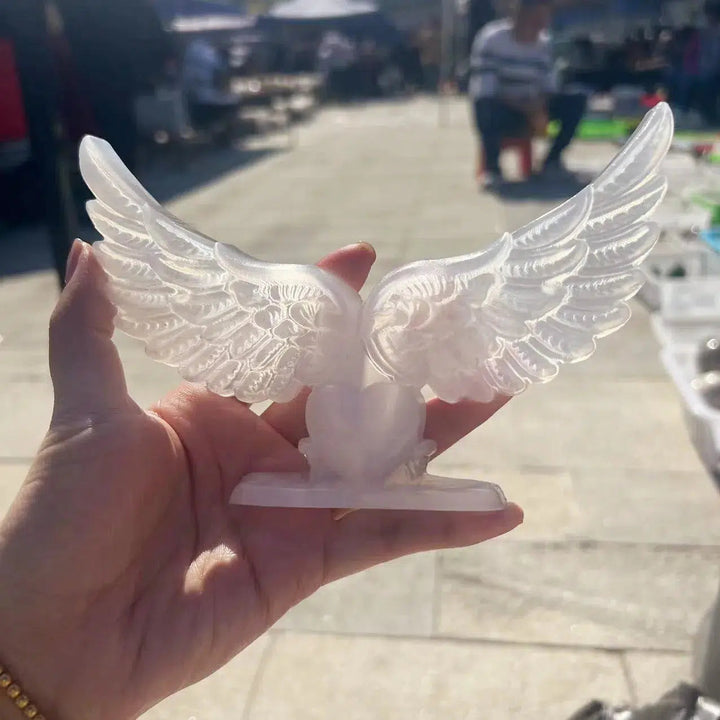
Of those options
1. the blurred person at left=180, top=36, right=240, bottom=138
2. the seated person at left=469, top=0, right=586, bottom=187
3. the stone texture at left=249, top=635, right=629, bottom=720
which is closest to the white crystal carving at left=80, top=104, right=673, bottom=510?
the stone texture at left=249, top=635, right=629, bottom=720

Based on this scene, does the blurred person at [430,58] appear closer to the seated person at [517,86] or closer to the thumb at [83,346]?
the seated person at [517,86]

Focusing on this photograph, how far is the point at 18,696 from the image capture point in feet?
4.42

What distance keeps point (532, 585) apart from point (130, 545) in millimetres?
1320

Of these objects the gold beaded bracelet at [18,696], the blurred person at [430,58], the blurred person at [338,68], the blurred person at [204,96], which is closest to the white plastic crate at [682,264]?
the gold beaded bracelet at [18,696]

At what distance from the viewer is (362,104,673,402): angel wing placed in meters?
1.44

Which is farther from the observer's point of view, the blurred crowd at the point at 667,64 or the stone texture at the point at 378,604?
the blurred crowd at the point at 667,64

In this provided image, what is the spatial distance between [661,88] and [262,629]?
40.7 feet

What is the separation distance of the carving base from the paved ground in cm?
70

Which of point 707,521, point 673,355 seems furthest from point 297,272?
point 673,355

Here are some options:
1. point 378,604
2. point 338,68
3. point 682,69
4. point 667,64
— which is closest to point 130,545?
point 378,604

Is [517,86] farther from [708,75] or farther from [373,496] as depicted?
[373,496]

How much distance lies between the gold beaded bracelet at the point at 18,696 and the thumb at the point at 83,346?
1.46 ft

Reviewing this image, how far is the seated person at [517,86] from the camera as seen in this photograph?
676 cm

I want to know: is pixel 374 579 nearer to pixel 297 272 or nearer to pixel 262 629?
pixel 262 629
